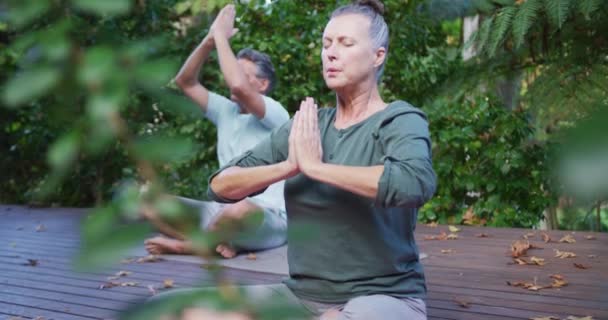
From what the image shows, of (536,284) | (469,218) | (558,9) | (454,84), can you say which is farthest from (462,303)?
(454,84)

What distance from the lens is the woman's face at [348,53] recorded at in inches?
75.3

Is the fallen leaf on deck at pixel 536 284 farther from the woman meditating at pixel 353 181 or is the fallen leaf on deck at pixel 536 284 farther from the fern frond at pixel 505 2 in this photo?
the fern frond at pixel 505 2

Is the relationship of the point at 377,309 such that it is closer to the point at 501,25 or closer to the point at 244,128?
the point at 244,128

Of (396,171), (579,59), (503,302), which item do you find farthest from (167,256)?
(579,59)

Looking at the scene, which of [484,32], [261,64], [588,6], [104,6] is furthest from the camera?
[484,32]

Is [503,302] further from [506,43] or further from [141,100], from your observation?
[506,43]

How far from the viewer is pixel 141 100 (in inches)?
20.1

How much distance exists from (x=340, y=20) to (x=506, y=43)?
4012mm

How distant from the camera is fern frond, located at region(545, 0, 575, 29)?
460 cm

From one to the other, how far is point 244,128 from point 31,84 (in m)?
3.66

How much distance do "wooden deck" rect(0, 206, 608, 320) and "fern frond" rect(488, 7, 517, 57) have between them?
3.80 feet

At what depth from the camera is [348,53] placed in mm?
1913

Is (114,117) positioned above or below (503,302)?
above

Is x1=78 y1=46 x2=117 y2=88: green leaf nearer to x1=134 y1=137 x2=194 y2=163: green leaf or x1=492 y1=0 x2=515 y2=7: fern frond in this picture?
x1=134 y1=137 x2=194 y2=163: green leaf
